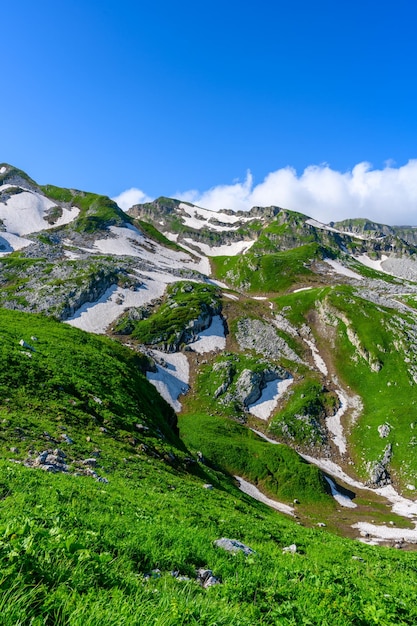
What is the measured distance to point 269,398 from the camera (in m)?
123

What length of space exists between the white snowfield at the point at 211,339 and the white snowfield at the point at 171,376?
8.98 meters

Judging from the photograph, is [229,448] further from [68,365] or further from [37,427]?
[37,427]

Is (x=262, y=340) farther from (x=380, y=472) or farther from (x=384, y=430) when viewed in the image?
(x=380, y=472)

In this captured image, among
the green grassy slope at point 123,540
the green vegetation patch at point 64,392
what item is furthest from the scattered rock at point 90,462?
the green vegetation patch at point 64,392

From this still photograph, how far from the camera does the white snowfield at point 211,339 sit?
479ft

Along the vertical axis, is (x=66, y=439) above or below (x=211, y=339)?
below

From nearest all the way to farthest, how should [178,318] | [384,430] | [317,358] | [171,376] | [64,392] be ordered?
[64,392] < [384,430] < [171,376] < [317,358] < [178,318]

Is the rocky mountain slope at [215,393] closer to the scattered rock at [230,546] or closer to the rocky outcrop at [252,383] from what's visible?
the rocky outcrop at [252,383]

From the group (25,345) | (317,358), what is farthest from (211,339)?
(25,345)

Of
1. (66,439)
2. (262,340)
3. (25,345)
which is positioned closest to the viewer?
(66,439)

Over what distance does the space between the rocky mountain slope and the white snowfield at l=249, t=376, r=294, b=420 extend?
0.52 metres

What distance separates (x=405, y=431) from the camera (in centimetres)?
10388

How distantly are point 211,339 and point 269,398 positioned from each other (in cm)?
3959

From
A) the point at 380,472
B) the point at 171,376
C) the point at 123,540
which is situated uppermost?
the point at 123,540
